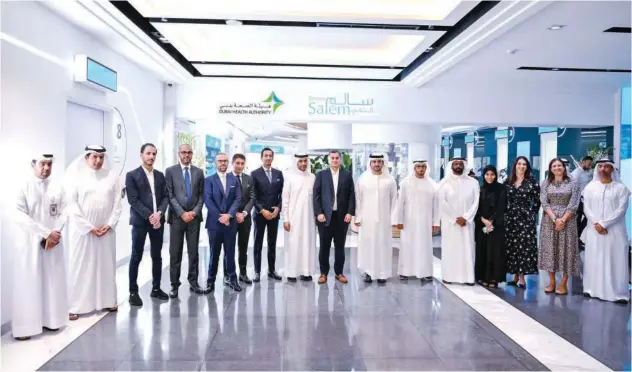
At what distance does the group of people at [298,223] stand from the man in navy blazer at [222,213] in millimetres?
12

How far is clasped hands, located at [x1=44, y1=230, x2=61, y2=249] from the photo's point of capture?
416 cm

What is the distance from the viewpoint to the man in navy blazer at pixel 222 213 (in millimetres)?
5688

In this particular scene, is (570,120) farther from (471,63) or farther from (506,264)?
(506,264)

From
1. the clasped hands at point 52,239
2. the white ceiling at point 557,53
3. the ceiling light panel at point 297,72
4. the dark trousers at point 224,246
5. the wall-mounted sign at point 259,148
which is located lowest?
the dark trousers at point 224,246

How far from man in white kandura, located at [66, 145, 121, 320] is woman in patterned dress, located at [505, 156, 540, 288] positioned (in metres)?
4.21

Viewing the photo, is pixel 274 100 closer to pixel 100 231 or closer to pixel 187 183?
pixel 187 183

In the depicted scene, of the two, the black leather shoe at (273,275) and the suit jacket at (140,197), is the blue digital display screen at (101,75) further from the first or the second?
the black leather shoe at (273,275)

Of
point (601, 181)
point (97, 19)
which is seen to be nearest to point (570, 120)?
point (601, 181)

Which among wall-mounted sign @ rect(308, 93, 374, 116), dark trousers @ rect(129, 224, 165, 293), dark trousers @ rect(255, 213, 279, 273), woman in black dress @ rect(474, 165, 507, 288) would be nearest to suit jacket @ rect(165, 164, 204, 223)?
dark trousers @ rect(129, 224, 165, 293)

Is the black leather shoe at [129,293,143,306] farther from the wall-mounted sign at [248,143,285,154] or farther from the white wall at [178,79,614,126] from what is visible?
the wall-mounted sign at [248,143,285,154]

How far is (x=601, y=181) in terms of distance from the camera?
18.5 ft

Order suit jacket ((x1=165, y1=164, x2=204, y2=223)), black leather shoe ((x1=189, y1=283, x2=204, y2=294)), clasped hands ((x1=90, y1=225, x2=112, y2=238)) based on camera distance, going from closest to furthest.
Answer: clasped hands ((x1=90, y1=225, x2=112, y2=238))
suit jacket ((x1=165, y1=164, x2=204, y2=223))
black leather shoe ((x1=189, y1=283, x2=204, y2=294))

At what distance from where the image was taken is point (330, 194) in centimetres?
612

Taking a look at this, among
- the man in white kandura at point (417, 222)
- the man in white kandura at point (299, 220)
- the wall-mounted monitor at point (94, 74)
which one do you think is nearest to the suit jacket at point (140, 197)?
the wall-mounted monitor at point (94, 74)
